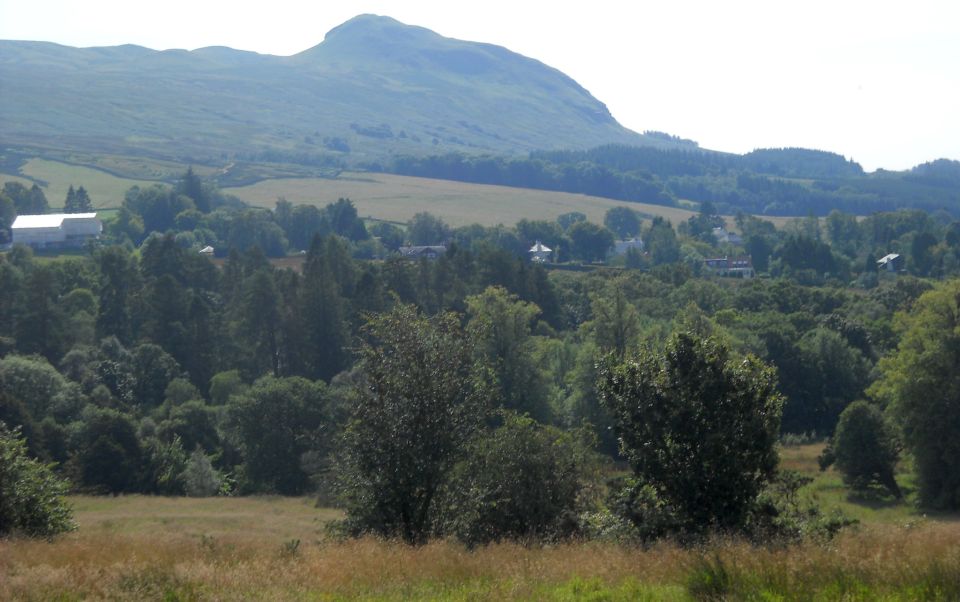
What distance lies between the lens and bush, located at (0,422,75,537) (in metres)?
18.1

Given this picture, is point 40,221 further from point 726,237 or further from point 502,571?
point 502,571

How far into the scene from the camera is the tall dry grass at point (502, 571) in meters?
11.2

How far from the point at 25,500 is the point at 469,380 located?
8.60 m

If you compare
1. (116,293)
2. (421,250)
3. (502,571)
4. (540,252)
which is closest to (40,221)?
(421,250)

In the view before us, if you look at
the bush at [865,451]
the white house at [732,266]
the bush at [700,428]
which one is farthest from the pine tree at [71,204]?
the bush at [700,428]

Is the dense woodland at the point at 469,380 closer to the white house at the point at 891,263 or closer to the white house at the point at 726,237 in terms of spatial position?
the white house at the point at 891,263

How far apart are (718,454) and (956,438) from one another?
2872cm

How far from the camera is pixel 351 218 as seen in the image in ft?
439

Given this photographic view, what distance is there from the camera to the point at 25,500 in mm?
18453

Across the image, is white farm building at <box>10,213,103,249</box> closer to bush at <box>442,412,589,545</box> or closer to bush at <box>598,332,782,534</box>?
bush at <box>442,412,589,545</box>

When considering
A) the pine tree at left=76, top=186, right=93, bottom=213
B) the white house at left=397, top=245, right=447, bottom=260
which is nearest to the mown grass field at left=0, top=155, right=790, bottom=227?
the pine tree at left=76, top=186, right=93, bottom=213

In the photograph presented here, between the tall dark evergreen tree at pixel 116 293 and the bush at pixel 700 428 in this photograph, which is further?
the tall dark evergreen tree at pixel 116 293

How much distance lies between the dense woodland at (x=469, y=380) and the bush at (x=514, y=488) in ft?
0.17

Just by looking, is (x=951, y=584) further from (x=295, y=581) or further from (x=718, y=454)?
(x=295, y=581)
